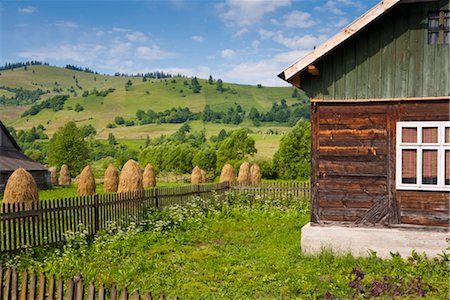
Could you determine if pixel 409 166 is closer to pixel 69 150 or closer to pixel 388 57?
pixel 388 57

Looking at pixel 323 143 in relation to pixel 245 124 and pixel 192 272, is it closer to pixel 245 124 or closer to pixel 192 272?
pixel 192 272

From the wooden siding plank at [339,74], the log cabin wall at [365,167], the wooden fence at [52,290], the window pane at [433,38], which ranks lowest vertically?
the wooden fence at [52,290]

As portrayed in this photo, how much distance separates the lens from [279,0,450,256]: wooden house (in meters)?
10.8

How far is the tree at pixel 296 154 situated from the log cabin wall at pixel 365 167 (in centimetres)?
4414

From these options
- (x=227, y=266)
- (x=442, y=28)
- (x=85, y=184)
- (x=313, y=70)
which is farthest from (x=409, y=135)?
(x=85, y=184)

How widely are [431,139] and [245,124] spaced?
16510 cm

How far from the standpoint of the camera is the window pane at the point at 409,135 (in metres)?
11.0

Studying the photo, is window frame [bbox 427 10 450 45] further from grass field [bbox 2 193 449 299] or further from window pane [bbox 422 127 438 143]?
grass field [bbox 2 193 449 299]

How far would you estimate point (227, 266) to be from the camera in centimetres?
1088

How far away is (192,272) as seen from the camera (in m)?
10.5

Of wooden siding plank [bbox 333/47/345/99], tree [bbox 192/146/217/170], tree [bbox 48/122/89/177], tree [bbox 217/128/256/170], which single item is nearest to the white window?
wooden siding plank [bbox 333/47/345/99]

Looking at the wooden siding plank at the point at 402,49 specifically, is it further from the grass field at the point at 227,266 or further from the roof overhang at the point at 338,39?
the grass field at the point at 227,266

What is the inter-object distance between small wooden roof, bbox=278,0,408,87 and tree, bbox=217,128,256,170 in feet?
180

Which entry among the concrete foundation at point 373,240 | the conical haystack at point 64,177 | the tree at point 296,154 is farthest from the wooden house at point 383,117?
the conical haystack at point 64,177
